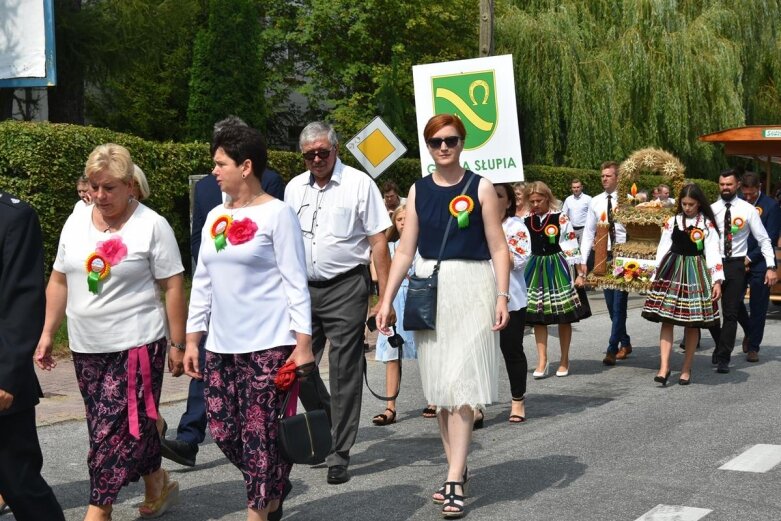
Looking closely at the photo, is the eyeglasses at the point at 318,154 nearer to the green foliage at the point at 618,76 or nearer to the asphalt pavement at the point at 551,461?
the asphalt pavement at the point at 551,461

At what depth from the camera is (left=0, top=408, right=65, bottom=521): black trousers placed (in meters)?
3.80

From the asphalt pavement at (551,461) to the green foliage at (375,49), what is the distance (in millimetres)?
20681

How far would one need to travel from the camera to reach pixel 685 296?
9.73 meters

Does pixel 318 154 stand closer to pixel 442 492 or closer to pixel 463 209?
pixel 463 209

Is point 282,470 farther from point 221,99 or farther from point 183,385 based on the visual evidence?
point 221,99

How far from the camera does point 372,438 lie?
24.6 feet

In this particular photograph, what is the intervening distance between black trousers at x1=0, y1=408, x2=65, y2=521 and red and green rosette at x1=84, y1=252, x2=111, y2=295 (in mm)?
1150

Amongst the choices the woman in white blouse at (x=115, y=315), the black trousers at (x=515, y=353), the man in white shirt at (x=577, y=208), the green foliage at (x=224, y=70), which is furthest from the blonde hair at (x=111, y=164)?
the green foliage at (x=224, y=70)

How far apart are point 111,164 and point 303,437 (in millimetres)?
1423

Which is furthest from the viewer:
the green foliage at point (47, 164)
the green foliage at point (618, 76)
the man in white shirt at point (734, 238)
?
the green foliage at point (618, 76)

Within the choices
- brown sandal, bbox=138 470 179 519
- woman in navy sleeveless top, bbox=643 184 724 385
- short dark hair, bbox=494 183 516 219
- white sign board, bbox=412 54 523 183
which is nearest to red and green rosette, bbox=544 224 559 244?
woman in navy sleeveless top, bbox=643 184 724 385

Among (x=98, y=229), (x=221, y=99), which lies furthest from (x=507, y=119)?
(x=221, y=99)

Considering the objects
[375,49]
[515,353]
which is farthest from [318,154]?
[375,49]

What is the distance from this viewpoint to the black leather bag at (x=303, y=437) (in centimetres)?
467
